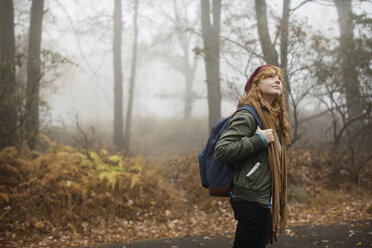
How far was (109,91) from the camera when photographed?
172ft

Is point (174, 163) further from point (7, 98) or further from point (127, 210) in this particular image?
point (7, 98)

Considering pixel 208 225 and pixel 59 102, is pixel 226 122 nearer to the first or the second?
pixel 208 225

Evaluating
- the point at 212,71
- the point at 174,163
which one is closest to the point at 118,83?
the point at 212,71

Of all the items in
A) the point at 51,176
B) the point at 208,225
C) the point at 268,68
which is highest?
the point at 268,68

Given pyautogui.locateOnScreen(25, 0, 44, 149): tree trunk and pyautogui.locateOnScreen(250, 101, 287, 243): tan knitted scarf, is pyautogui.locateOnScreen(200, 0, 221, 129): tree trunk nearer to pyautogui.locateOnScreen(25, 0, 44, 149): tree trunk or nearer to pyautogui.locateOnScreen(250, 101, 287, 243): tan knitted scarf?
pyautogui.locateOnScreen(25, 0, 44, 149): tree trunk

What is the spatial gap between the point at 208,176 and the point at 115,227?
14.1ft

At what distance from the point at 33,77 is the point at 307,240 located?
8.17m

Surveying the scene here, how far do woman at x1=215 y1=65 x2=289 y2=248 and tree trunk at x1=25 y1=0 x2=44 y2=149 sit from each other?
21.8 ft

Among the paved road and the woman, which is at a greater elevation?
the woman

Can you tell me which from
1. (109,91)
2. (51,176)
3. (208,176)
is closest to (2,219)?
(51,176)

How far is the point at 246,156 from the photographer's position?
90.8 inches

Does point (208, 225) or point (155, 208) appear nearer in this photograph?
point (208, 225)

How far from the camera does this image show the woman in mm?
2289

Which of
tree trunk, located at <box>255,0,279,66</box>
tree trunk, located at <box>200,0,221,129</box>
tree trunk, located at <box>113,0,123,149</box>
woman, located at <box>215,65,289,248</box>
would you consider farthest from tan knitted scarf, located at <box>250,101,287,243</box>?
tree trunk, located at <box>113,0,123,149</box>
